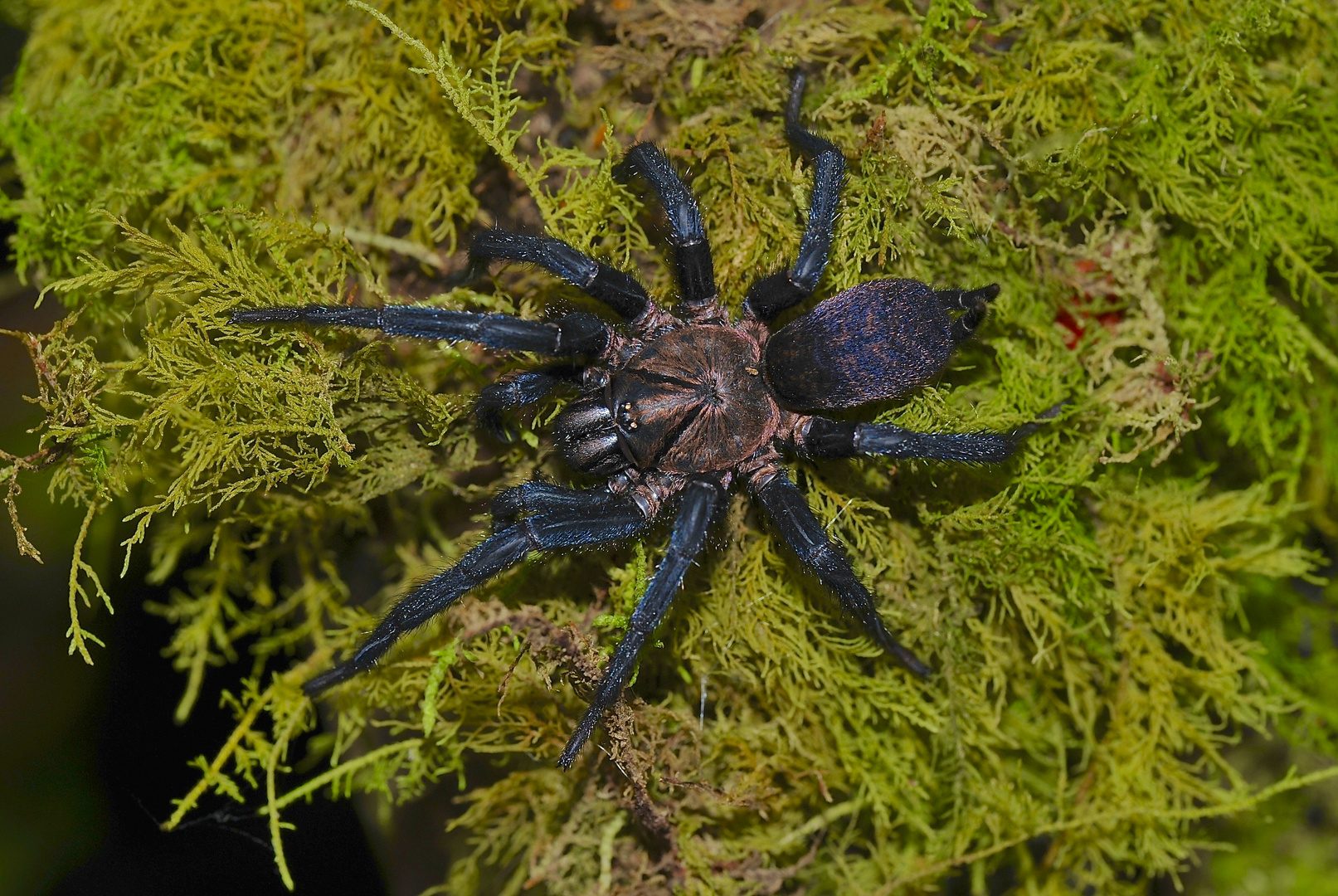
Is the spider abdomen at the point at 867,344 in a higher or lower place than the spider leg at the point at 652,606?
higher

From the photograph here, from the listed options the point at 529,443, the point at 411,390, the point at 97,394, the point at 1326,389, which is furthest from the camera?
the point at 1326,389

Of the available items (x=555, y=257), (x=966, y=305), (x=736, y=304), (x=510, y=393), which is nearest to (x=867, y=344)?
(x=966, y=305)

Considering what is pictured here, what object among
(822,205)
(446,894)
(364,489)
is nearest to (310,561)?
(364,489)

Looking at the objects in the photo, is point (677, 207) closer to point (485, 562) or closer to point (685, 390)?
point (685, 390)

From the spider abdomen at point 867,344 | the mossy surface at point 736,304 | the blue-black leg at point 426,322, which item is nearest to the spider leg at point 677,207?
the mossy surface at point 736,304

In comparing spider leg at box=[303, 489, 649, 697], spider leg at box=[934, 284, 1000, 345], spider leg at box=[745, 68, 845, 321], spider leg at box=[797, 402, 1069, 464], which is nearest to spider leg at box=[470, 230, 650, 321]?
spider leg at box=[745, 68, 845, 321]

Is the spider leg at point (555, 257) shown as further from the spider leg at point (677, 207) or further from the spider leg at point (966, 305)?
the spider leg at point (966, 305)

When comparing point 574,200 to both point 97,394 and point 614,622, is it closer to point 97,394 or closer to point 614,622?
point 614,622
